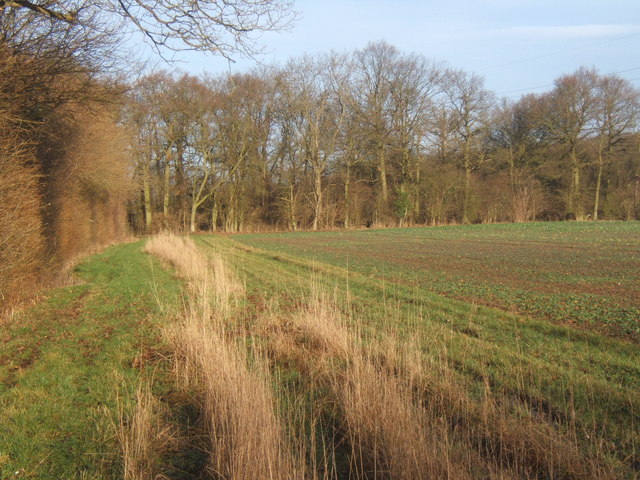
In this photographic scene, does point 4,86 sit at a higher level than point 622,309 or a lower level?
higher

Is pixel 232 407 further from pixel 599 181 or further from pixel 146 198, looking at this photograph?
pixel 599 181

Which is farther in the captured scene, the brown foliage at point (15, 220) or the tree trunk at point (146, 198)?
the tree trunk at point (146, 198)

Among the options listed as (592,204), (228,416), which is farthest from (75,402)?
(592,204)

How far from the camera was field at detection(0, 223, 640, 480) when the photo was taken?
9.75ft

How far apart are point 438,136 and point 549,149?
12.1m

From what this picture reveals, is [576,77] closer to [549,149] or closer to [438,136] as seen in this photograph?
[549,149]

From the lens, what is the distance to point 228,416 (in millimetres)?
3510

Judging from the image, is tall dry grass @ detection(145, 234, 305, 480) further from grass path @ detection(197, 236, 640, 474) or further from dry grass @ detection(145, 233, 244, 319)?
grass path @ detection(197, 236, 640, 474)

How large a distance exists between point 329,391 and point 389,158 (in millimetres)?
45411

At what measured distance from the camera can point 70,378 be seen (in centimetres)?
478

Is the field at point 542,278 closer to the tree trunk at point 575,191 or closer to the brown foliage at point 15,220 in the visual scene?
the brown foliage at point 15,220

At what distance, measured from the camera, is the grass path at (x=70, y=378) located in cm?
326

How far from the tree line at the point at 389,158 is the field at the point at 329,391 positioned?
36571 millimetres

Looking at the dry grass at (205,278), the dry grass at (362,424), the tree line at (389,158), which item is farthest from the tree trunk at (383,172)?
the dry grass at (362,424)
